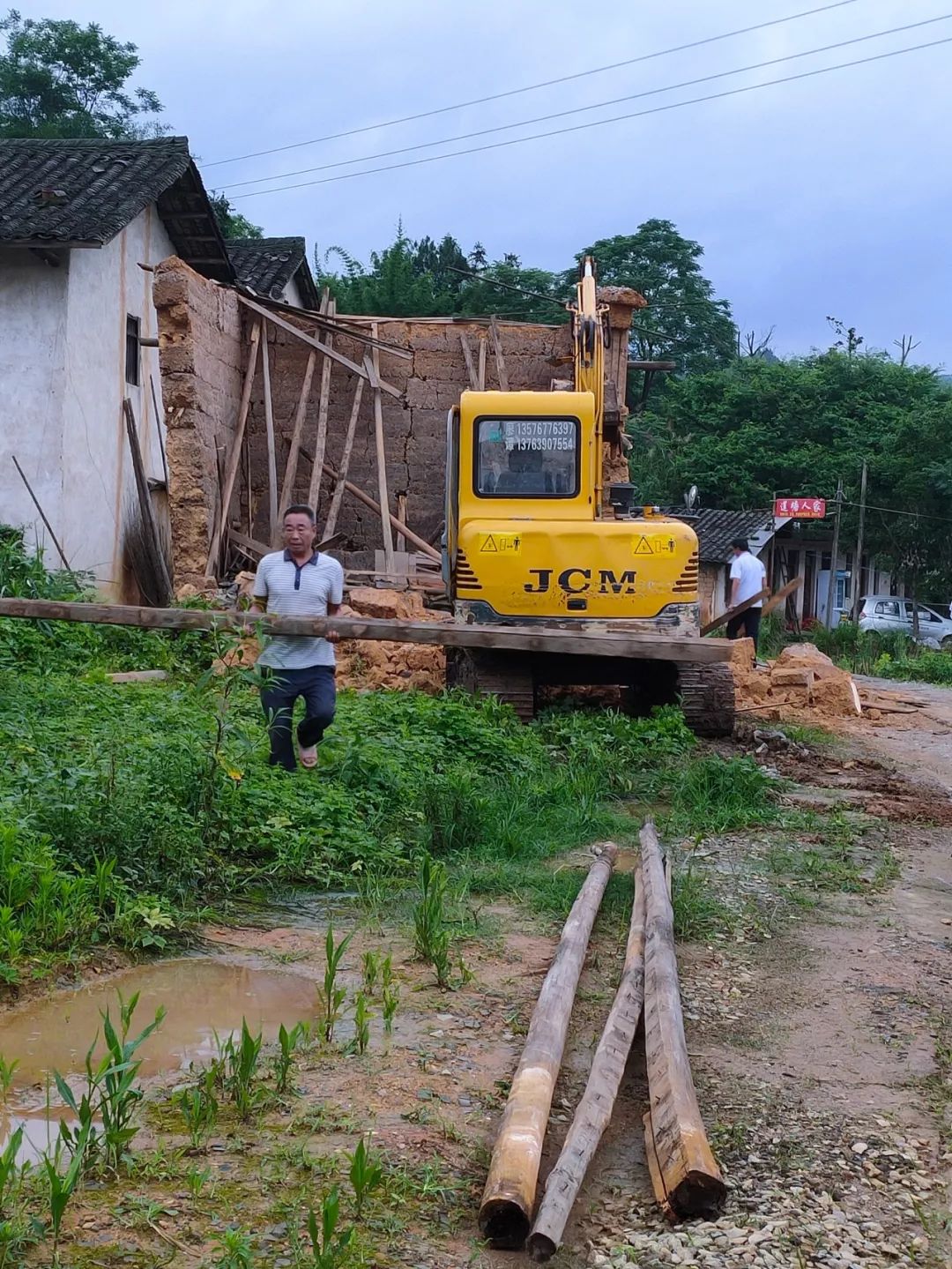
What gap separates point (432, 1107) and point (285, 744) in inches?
155

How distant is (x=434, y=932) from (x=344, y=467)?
11911 mm

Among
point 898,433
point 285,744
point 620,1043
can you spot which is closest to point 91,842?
point 285,744

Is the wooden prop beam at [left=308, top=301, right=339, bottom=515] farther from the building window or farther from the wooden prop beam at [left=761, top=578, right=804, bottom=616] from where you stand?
the wooden prop beam at [left=761, top=578, right=804, bottom=616]

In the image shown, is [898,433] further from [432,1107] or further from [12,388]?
[432,1107]

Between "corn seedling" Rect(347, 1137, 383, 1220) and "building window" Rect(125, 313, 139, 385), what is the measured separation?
15706 millimetres

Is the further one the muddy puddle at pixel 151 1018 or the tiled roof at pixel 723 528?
the tiled roof at pixel 723 528

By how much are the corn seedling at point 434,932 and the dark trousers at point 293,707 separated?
228 centimetres

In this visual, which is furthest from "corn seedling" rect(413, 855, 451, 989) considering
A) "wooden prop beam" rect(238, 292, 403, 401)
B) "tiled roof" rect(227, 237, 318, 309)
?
"tiled roof" rect(227, 237, 318, 309)

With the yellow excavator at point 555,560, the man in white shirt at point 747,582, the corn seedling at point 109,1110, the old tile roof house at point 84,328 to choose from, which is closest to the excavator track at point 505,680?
the yellow excavator at point 555,560

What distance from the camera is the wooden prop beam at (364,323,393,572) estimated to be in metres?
15.9

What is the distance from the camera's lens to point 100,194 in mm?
16375

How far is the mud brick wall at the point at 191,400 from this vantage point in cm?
1438

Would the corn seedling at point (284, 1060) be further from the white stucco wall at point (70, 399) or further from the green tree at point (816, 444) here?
the green tree at point (816, 444)

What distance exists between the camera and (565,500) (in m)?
11.1
